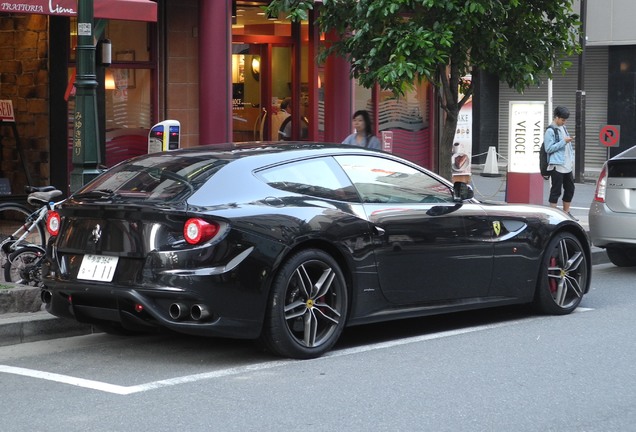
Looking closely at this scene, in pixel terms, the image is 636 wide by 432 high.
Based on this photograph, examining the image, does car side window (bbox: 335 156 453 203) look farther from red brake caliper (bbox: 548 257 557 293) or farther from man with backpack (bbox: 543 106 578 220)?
man with backpack (bbox: 543 106 578 220)

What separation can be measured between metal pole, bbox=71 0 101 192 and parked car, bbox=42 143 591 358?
1843 millimetres

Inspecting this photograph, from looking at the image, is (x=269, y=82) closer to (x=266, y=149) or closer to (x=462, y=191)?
(x=462, y=191)

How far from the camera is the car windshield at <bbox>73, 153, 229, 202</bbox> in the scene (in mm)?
7352

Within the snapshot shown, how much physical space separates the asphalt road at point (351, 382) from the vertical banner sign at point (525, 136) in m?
9.39

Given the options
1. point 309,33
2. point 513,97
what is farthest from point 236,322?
point 513,97

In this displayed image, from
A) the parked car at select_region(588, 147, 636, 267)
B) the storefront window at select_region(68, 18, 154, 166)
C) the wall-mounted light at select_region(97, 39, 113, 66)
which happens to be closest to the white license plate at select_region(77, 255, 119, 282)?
the wall-mounted light at select_region(97, 39, 113, 66)

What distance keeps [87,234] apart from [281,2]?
628 cm

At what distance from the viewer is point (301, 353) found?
7.46 m

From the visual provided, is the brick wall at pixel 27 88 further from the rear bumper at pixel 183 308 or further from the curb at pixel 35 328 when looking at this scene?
the rear bumper at pixel 183 308

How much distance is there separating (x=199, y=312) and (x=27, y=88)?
895 cm

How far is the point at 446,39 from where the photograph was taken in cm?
1190

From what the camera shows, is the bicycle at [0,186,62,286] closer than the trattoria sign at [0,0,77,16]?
Yes

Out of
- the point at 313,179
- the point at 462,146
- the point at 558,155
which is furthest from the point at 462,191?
the point at 462,146

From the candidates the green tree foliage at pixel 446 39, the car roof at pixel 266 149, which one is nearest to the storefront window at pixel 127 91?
the green tree foliage at pixel 446 39
